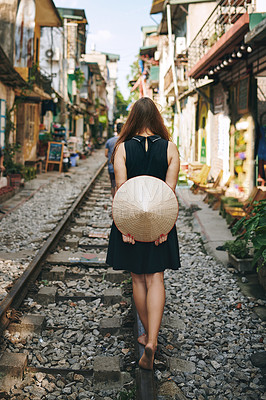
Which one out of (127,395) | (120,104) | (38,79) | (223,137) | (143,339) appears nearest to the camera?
(127,395)

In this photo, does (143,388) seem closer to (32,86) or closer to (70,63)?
→ (32,86)

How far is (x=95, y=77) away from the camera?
45438 millimetres

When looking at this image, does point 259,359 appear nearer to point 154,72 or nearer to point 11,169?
point 11,169

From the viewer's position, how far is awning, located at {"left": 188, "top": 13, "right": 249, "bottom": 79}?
8.21 meters

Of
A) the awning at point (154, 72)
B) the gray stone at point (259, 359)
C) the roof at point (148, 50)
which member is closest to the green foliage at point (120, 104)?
the roof at point (148, 50)

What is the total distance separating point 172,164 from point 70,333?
1.83 metres

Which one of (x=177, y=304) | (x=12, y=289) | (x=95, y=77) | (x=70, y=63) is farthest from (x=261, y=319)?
(x=95, y=77)

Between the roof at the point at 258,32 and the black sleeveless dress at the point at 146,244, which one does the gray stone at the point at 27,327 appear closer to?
the black sleeveless dress at the point at 146,244

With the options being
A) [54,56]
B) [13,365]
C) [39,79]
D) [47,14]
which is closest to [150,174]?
[13,365]

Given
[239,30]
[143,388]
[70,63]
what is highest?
[70,63]

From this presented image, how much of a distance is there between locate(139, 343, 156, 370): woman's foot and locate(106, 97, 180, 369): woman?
0.42 feet

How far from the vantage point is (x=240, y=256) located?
19.1ft

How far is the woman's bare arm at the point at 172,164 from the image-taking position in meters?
3.07

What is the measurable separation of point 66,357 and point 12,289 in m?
1.23
